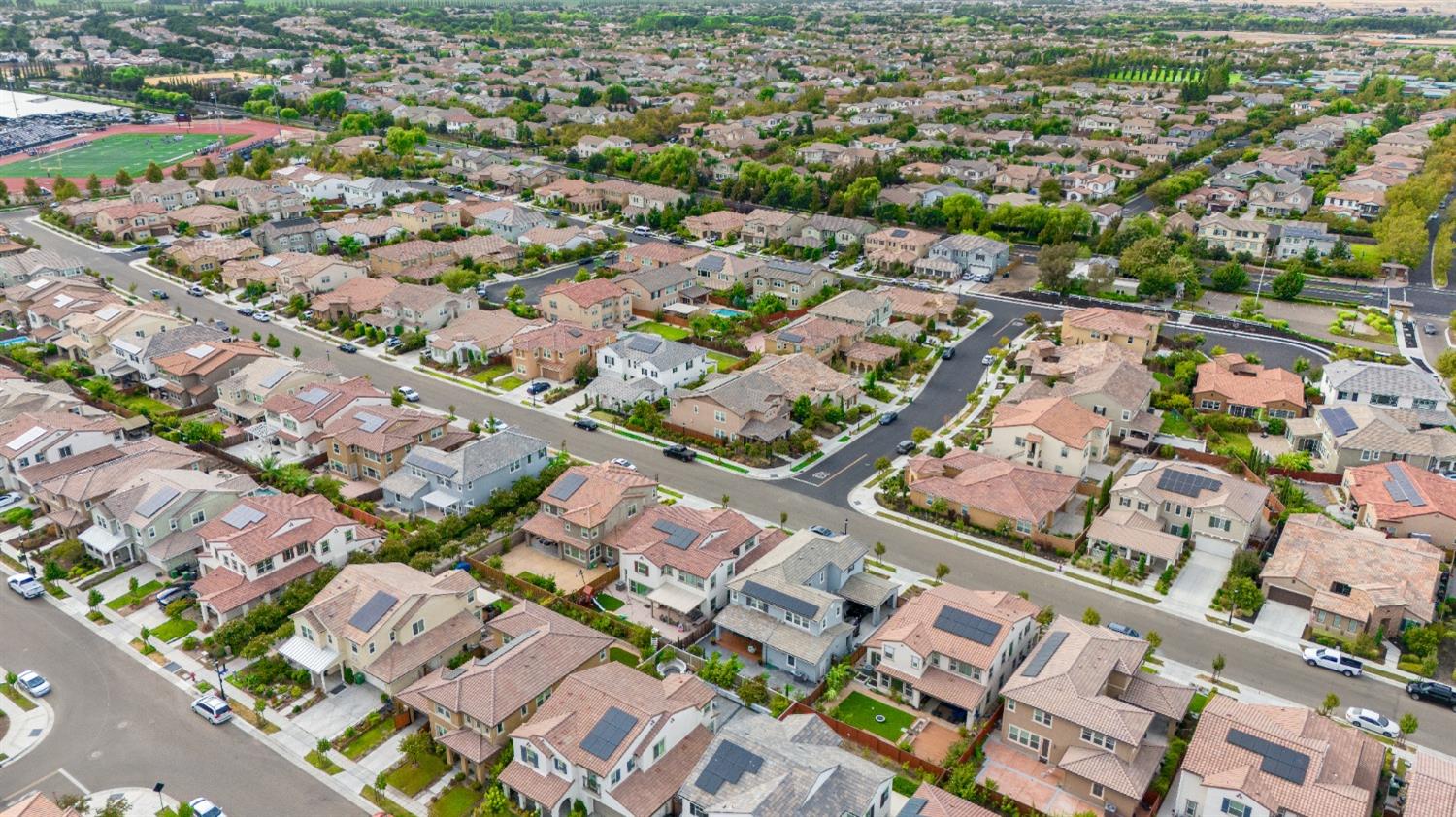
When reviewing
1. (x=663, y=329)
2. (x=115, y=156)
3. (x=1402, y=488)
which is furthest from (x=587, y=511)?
(x=115, y=156)

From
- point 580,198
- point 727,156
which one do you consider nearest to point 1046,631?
point 580,198

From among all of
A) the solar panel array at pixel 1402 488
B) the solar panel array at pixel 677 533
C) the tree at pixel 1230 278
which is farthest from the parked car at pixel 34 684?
the tree at pixel 1230 278

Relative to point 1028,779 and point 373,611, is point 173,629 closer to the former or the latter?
point 373,611

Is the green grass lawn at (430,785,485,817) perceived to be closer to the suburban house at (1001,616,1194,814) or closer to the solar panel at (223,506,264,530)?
the solar panel at (223,506,264,530)

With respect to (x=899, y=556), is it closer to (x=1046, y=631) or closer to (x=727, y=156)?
(x=1046, y=631)

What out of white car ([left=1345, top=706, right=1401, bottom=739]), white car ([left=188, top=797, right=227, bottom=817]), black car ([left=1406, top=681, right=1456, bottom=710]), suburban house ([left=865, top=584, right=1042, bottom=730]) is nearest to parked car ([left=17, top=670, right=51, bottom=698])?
white car ([left=188, top=797, right=227, bottom=817])

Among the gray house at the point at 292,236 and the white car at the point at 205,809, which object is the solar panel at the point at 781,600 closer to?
the white car at the point at 205,809
